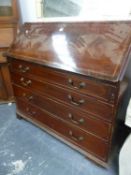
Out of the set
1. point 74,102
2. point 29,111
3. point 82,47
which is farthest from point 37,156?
point 82,47

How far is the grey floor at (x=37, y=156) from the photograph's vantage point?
4.81 feet

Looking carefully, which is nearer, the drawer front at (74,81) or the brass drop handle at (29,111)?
the drawer front at (74,81)

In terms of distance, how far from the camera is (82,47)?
1288mm

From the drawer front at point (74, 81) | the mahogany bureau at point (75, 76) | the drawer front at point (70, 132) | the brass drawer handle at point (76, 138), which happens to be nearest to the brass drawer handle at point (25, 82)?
the mahogany bureau at point (75, 76)

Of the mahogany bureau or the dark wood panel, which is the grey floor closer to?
the mahogany bureau

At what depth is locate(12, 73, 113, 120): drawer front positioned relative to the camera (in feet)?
3.85

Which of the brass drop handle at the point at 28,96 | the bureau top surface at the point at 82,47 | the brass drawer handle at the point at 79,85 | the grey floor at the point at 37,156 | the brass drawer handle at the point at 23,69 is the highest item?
the bureau top surface at the point at 82,47

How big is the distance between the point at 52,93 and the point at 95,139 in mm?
516

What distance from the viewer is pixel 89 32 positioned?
1346 millimetres

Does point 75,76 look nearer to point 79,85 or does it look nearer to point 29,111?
point 79,85

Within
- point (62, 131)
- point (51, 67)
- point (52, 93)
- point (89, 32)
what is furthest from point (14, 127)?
point (89, 32)

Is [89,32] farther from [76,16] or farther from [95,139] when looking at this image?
[95,139]

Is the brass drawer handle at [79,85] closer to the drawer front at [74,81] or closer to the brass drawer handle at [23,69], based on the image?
Answer: the drawer front at [74,81]

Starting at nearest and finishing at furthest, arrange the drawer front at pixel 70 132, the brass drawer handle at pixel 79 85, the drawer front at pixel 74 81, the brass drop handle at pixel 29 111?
the drawer front at pixel 74 81, the brass drawer handle at pixel 79 85, the drawer front at pixel 70 132, the brass drop handle at pixel 29 111
